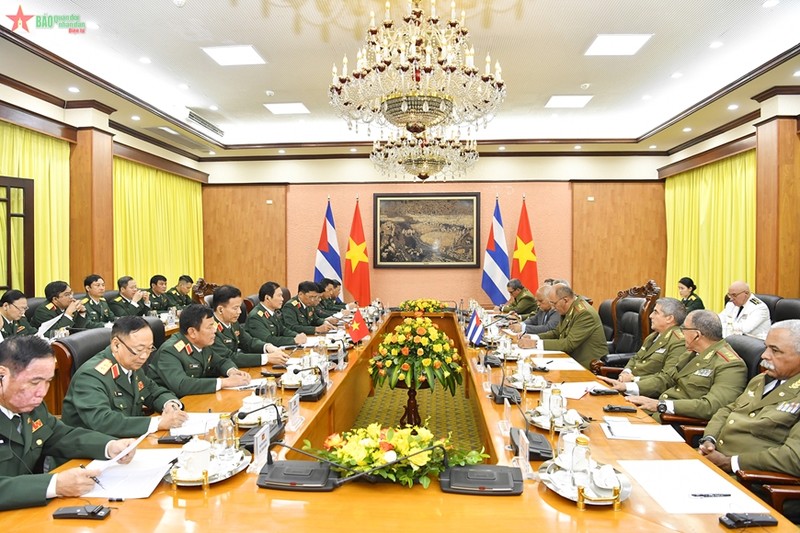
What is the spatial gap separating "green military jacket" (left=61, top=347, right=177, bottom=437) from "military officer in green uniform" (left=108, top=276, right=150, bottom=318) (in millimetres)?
4262

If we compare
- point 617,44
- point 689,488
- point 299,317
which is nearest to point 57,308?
point 299,317

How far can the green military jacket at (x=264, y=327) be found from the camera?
14.9ft

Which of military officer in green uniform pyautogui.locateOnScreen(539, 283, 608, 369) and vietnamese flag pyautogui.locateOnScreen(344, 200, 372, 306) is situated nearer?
military officer in green uniform pyautogui.locateOnScreen(539, 283, 608, 369)

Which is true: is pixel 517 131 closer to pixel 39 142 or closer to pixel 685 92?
pixel 685 92

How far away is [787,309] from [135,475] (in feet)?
18.6

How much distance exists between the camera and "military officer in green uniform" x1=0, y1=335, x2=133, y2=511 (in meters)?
1.48

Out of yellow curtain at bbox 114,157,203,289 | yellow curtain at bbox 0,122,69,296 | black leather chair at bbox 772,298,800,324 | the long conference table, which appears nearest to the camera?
the long conference table

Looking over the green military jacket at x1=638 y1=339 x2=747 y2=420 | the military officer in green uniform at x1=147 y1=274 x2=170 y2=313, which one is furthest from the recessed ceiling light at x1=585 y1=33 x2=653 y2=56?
the military officer in green uniform at x1=147 y1=274 x2=170 y2=313

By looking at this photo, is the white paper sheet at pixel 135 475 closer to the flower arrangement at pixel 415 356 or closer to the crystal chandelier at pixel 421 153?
the flower arrangement at pixel 415 356

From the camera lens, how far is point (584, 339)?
14.6 ft

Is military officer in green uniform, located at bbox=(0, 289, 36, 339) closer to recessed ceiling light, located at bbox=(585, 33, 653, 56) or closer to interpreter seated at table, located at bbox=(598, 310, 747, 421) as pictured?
interpreter seated at table, located at bbox=(598, 310, 747, 421)

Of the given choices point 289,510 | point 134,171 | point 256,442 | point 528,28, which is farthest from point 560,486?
point 134,171

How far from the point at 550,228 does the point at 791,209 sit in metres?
3.66

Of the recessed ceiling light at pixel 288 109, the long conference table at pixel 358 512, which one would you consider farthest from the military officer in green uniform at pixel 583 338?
the recessed ceiling light at pixel 288 109
